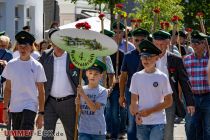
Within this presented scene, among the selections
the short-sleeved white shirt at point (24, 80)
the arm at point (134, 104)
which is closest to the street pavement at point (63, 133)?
the short-sleeved white shirt at point (24, 80)

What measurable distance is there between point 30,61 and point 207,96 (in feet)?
9.21

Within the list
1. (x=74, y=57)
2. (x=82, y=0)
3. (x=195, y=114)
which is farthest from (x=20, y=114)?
(x=82, y=0)

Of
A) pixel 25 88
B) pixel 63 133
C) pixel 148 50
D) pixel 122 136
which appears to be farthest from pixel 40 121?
pixel 122 136

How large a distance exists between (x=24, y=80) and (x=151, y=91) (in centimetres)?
168

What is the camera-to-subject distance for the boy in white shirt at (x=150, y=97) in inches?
379

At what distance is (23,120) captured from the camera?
33.8ft

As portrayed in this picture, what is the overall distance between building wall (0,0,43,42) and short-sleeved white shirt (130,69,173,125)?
76.1 ft

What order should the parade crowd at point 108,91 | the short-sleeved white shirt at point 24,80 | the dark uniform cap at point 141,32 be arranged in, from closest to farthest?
the parade crowd at point 108,91
the short-sleeved white shirt at point 24,80
the dark uniform cap at point 141,32

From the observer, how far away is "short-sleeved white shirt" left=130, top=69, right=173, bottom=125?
9.62 meters

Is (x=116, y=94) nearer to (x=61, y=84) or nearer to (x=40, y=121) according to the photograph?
(x=61, y=84)

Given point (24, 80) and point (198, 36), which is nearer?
point (24, 80)

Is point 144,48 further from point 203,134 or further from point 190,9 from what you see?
point 190,9

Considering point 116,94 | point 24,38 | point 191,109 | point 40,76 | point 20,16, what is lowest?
point 20,16

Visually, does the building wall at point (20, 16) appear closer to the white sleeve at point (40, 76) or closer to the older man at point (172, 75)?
the older man at point (172, 75)
